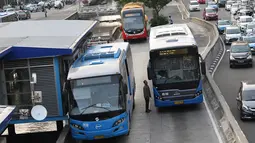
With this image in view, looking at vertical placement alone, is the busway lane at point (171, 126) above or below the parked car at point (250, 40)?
above

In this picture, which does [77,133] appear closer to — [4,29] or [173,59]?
[173,59]

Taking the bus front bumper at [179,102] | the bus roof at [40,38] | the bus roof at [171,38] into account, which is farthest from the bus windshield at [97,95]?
the bus roof at [171,38]

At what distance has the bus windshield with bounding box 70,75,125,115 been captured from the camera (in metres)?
17.0

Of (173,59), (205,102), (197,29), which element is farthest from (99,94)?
(197,29)

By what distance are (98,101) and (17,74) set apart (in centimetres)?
316

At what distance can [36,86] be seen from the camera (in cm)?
1809

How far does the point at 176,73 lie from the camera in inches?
829

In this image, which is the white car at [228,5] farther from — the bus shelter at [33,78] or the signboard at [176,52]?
the bus shelter at [33,78]

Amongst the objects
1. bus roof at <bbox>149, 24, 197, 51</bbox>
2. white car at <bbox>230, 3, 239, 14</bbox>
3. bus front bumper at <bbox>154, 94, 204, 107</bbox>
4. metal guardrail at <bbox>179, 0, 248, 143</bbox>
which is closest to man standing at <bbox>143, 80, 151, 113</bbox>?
bus front bumper at <bbox>154, 94, 204, 107</bbox>

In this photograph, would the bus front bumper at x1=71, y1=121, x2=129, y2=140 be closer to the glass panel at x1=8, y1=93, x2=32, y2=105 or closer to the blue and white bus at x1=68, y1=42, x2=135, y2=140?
the blue and white bus at x1=68, y1=42, x2=135, y2=140

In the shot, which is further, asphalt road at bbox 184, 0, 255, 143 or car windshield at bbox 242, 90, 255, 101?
asphalt road at bbox 184, 0, 255, 143

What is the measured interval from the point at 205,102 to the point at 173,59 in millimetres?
2928

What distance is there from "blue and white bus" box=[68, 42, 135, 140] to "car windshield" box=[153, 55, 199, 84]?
3.36 metres

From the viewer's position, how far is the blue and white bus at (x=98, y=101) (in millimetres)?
16734
